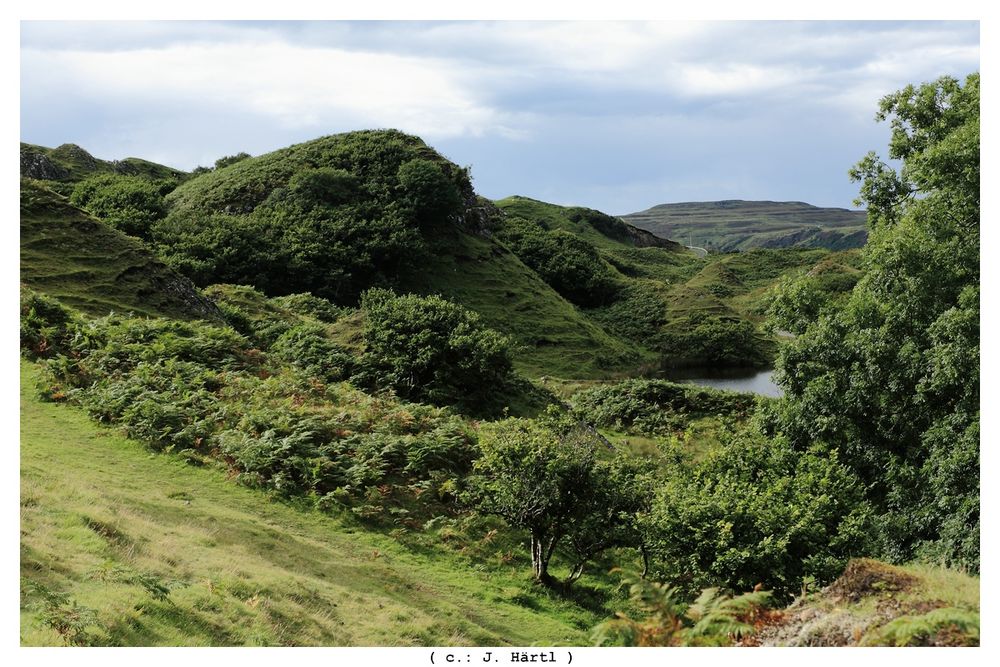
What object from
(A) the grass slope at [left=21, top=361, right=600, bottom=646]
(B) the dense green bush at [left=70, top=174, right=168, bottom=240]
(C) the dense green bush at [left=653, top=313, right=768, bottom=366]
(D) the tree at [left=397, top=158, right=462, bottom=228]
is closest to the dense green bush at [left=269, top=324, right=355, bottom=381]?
(A) the grass slope at [left=21, top=361, right=600, bottom=646]

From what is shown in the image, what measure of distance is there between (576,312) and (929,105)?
1934 inches

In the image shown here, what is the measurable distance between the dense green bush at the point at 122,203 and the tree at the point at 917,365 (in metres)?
47.6

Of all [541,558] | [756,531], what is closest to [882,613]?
[756,531]

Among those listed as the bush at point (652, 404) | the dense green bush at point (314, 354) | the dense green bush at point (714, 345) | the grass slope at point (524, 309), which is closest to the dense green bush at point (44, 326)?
the dense green bush at point (314, 354)

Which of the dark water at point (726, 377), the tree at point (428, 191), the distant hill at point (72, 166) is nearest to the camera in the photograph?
the dark water at point (726, 377)

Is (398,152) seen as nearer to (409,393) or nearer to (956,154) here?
(409,393)

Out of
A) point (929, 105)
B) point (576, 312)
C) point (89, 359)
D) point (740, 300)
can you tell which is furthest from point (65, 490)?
point (740, 300)

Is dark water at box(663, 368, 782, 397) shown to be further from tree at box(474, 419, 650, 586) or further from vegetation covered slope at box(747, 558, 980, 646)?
vegetation covered slope at box(747, 558, 980, 646)

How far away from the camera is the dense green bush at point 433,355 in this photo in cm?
3247

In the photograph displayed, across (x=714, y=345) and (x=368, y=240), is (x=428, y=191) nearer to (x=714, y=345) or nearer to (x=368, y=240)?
(x=368, y=240)

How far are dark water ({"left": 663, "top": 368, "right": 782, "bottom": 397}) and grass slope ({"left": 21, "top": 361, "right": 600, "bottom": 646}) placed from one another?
1938 inches

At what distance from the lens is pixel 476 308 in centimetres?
6512

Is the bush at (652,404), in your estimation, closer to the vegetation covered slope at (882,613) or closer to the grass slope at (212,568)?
the grass slope at (212,568)

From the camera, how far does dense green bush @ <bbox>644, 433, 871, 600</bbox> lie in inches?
535
